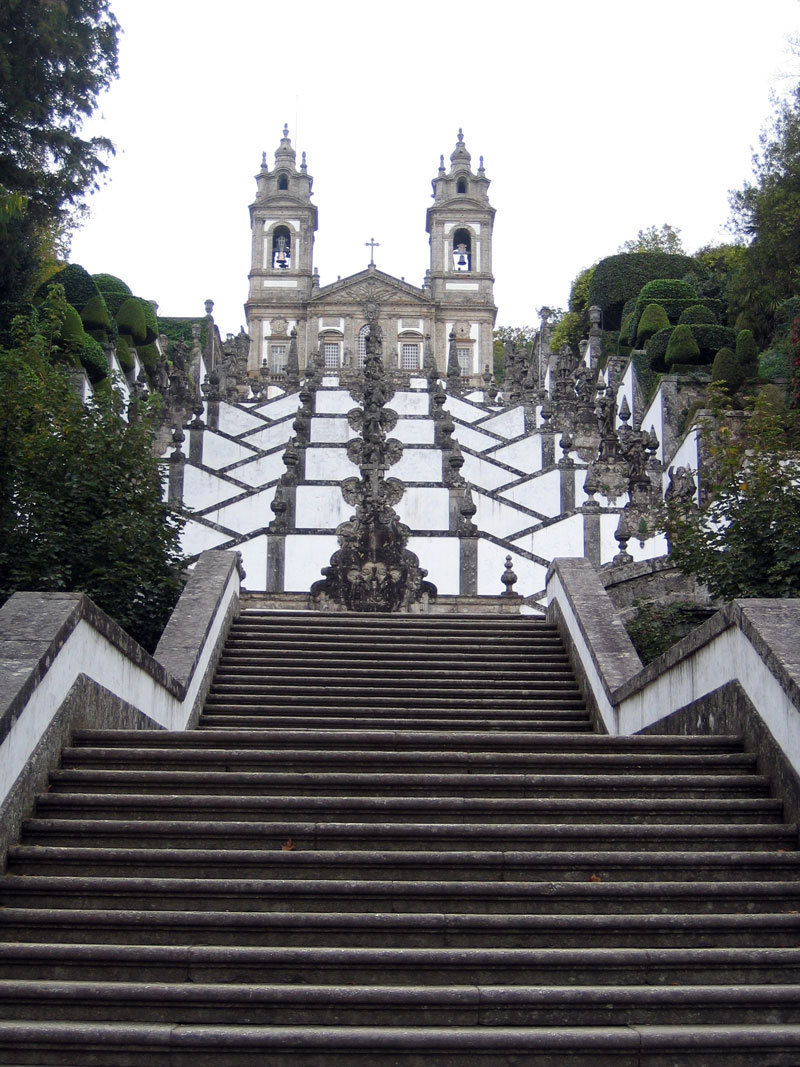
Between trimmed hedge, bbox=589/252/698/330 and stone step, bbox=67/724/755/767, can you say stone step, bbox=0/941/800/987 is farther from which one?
trimmed hedge, bbox=589/252/698/330

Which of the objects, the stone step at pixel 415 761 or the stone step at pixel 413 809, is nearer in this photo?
the stone step at pixel 413 809

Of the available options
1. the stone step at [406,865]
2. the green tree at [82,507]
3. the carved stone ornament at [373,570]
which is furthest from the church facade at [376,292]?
the stone step at [406,865]

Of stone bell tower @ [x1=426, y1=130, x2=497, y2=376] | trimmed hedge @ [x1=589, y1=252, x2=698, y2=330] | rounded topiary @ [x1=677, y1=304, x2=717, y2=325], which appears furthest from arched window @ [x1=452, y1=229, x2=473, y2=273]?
rounded topiary @ [x1=677, y1=304, x2=717, y2=325]

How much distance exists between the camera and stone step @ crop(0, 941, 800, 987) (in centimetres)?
468

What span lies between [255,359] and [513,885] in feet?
185

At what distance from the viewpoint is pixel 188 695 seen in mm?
8320

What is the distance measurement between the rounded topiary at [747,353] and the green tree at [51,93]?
48.5 ft

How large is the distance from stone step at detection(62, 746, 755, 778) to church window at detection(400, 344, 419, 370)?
5356 cm

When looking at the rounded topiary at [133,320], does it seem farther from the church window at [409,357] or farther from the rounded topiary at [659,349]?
the church window at [409,357]

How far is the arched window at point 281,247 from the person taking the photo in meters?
63.0

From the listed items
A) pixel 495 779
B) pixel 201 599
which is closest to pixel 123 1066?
pixel 495 779

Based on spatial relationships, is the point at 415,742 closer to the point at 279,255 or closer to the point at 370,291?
the point at 370,291

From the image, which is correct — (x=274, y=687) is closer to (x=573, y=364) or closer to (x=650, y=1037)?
(x=650, y=1037)

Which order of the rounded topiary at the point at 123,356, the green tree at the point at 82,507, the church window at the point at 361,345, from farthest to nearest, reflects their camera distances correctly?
the church window at the point at 361,345, the rounded topiary at the point at 123,356, the green tree at the point at 82,507
